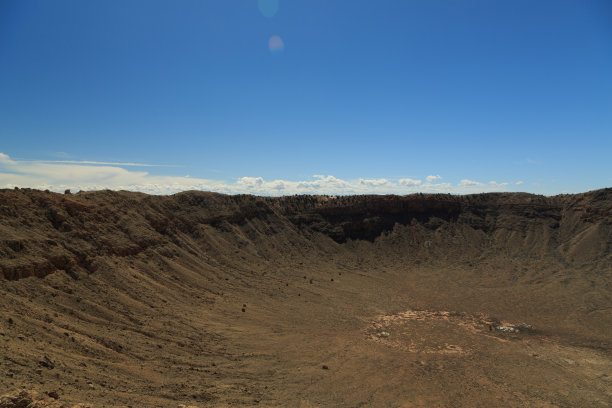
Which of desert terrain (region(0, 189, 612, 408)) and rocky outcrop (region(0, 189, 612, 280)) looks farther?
rocky outcrop (region(0, 189, 612, 280))

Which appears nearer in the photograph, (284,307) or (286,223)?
(284,307)

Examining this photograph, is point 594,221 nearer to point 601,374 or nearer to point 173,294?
point 601,374

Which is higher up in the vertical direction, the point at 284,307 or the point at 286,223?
the point at 286,223

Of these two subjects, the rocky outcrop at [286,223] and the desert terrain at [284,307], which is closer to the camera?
the desert terrain at [284,307]

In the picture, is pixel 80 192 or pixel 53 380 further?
pixel 80 192

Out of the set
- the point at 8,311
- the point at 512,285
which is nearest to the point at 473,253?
the point at 512,285

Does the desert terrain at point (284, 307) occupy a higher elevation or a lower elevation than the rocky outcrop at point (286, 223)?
lower

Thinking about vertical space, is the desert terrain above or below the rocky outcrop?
below

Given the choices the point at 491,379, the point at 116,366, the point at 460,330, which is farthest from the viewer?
the point at 460,330
